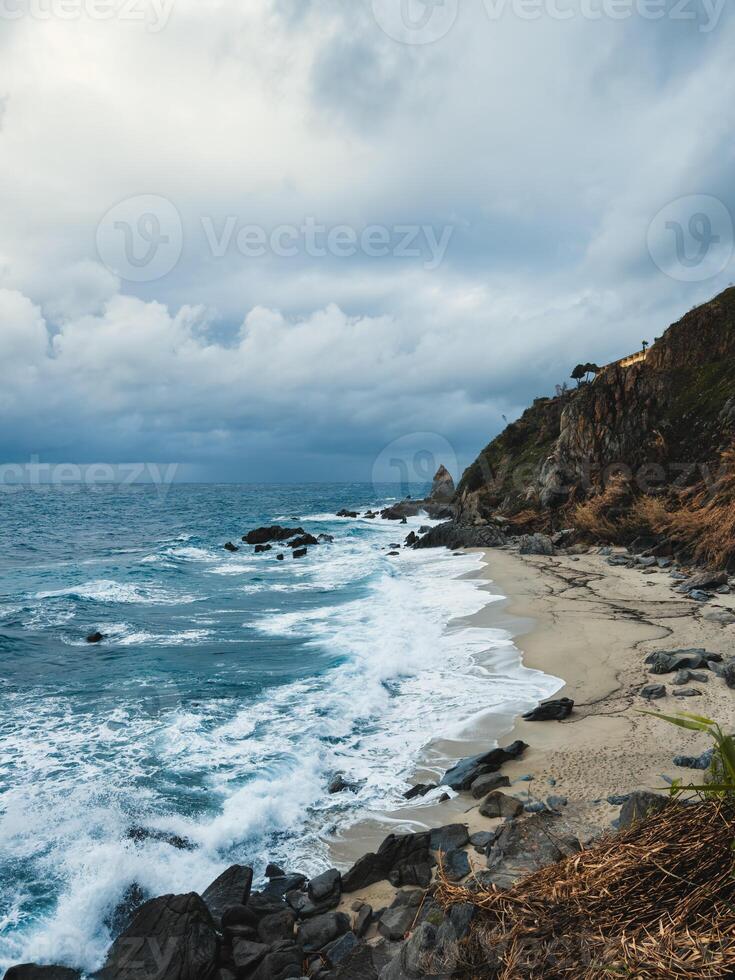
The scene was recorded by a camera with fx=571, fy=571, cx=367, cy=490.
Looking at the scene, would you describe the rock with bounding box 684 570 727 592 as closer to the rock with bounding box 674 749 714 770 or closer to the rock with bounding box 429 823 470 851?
the rock with bounding box 674 749 714 770

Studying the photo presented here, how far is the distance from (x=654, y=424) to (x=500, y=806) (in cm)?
2632

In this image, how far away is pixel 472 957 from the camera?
3092 millimetres

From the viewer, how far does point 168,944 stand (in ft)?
15.7

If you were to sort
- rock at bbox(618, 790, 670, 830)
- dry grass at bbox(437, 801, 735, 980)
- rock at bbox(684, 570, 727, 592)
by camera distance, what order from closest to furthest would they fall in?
dry grass at bbox(437, 801, 735, 980) → rock at bbox(618, 790, 670, 830) → rock at bbox(684, 570, 727, 592)

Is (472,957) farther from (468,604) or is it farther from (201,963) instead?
(468,604)

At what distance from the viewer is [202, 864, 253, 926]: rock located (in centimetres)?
548

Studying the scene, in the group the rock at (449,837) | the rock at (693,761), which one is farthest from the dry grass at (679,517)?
the rock at (449,837)

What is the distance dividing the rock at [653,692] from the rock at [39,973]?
7964mm

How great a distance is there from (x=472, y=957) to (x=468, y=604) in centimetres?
1561

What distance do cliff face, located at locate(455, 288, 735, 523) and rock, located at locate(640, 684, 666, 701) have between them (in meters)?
18.0

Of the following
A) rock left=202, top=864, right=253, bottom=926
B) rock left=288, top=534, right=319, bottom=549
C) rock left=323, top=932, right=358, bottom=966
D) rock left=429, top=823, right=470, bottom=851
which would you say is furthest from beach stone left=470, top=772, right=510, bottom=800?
rock left=288, top=534, right=319, bottom=549

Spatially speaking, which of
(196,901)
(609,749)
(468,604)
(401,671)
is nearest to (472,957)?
(196,901)

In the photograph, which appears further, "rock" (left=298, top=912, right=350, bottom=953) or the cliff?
the cliff

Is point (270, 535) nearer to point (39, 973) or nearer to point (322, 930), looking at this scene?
point (39, 973)
